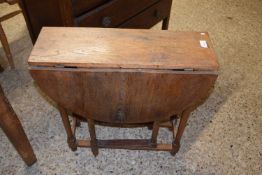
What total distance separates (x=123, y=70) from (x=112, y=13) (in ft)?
2.43

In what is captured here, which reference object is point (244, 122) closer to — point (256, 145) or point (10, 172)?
point (256, 145)

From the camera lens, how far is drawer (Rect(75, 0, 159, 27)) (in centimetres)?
138

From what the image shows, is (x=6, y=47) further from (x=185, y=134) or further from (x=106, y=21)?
(x=185, y=134)

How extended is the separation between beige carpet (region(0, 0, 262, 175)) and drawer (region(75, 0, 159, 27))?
2.11 ft

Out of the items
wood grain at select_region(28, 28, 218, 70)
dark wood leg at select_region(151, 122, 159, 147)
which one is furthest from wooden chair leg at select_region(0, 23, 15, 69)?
dark wood leg at select_region(151, 122, 159, 147)

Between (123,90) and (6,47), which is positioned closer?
(123,90)

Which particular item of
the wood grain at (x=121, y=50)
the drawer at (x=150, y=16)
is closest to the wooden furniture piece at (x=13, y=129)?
the wood grain at (x=121, y=50)

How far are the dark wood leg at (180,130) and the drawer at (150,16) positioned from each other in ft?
2.71

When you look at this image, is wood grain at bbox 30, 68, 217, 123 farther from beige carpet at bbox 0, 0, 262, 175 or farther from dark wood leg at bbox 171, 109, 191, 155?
beige carpet at bbox 0, 0, 262, 175

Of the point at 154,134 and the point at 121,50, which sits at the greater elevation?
the point at 121,50

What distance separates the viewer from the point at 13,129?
3.61 ft

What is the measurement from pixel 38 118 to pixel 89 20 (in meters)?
0.71

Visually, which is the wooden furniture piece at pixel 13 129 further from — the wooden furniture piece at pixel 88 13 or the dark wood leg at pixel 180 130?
the dark wood leg at pixel 180 130

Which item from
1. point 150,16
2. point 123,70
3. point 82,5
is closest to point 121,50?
point 123,70
